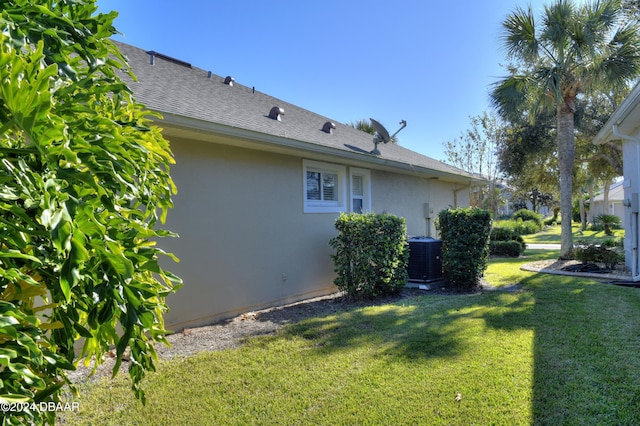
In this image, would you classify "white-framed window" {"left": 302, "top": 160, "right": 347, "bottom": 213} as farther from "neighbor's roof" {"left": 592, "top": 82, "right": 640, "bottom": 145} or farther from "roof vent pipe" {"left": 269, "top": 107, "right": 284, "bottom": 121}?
"neighbor's roof" {"left": 592, "top": 82, "right": 640, "bottom": 145}

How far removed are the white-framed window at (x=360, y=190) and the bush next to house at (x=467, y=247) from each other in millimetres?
2319

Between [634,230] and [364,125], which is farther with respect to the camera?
[364,125]

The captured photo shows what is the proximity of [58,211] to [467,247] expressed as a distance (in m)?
8.25

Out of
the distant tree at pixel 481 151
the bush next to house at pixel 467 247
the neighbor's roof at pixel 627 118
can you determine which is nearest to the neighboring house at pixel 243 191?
the bush next to house at pixel 467 247

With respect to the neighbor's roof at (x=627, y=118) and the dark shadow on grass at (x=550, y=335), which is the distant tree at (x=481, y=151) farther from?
the dark shadow on grass at (x=550, y=335)

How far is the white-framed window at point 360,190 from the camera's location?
9453mm

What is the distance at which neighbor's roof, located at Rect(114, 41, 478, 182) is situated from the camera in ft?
18.2

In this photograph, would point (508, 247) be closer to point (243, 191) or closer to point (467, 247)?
point (467, 247)

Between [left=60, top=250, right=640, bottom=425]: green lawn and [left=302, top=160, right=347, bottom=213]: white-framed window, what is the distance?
313 centimetres

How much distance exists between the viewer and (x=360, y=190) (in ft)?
31.9

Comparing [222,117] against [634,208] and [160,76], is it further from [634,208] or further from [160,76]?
[634,208]

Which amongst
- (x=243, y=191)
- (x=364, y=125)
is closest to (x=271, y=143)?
(x=243, y=191)

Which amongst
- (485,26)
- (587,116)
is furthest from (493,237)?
(485,26)

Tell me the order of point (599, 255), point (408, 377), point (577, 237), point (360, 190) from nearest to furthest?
1. point (408, 377)
2. point (360, 190)
3. point (599, 255)
4. point (577, 237)
